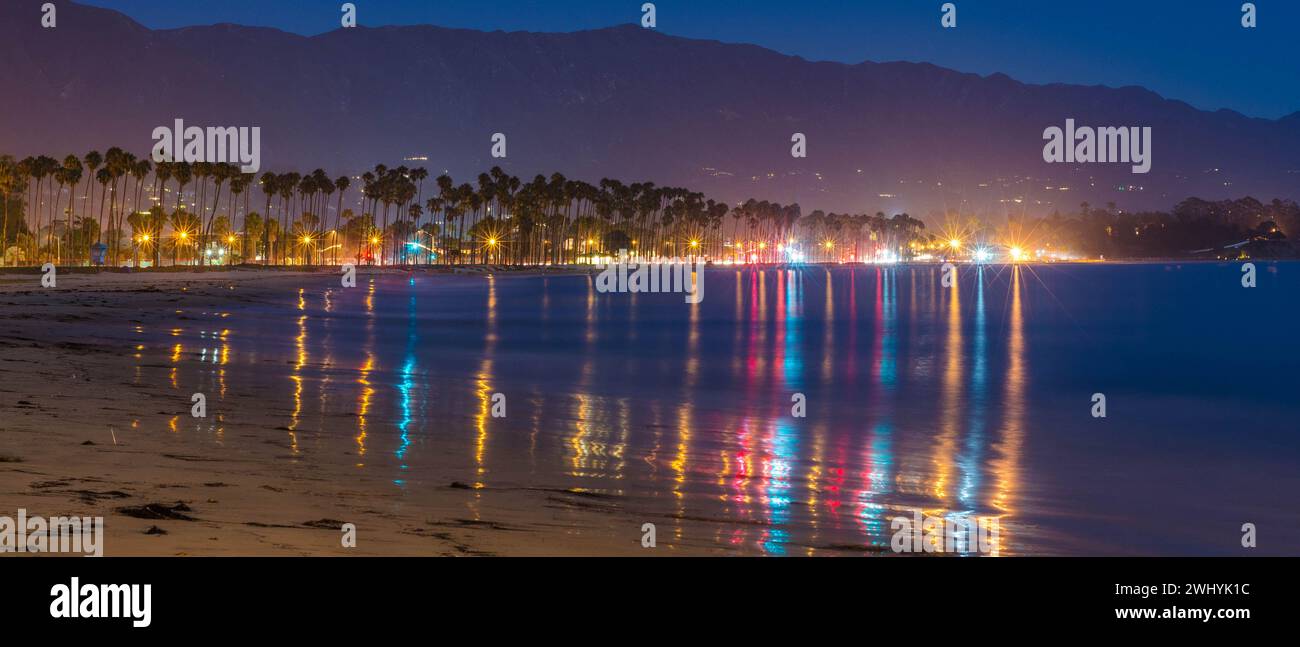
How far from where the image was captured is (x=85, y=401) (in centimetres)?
1902

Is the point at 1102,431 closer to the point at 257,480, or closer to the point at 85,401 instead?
the point at 257,480

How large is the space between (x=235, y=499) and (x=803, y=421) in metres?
15.5

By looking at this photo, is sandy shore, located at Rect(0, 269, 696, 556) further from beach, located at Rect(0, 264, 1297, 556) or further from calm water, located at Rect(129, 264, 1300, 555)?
calm water, located at Rect(129, 264, 1300, 555)

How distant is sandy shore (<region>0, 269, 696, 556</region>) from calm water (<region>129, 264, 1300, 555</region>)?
809 millimetres

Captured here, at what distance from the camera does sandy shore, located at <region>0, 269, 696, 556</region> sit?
386 inches

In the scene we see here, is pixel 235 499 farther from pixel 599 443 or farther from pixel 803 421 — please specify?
pixel 803 421

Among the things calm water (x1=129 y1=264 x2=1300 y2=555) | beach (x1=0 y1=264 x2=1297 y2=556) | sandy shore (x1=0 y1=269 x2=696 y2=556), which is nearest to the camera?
sandy shore (x1=0 y1=269 x2=696 y2=556)

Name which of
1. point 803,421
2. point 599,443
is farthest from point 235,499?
point 803,421

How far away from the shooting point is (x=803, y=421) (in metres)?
24.9

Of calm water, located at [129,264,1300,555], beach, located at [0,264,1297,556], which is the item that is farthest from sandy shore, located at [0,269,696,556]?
calm water, located at [129,264,1300,555]

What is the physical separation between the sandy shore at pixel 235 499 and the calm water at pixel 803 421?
31.9 inches
